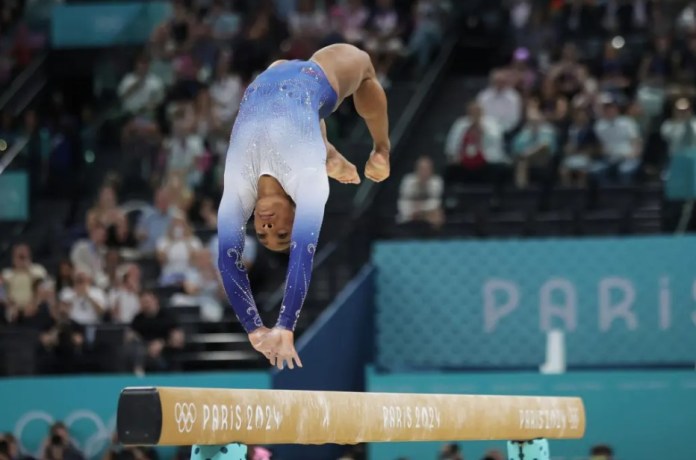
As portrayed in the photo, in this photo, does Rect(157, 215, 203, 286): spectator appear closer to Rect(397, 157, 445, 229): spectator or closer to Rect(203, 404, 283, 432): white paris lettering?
Rect(397, 157, 445, 229): spectator

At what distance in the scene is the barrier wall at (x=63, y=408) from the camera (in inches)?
504

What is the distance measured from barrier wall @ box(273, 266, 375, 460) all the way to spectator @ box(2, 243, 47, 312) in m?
3.12

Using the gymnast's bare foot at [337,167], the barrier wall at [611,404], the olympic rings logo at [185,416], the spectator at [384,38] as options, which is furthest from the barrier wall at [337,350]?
the olympic rings logo at [185,416]

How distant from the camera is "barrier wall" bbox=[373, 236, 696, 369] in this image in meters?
13.4

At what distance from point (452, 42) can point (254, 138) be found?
11086 mm

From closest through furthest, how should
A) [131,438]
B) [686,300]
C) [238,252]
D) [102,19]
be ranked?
[131,438], [238,252], [686,300], [102,19]

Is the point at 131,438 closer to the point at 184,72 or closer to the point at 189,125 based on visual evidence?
the point at 189,125

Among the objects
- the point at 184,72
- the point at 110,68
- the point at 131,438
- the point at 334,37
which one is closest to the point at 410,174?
the point at 334,37

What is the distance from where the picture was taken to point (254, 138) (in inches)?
259

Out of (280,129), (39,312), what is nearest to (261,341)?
(280,129)

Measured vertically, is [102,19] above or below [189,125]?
above

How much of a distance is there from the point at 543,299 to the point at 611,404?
1.35 m

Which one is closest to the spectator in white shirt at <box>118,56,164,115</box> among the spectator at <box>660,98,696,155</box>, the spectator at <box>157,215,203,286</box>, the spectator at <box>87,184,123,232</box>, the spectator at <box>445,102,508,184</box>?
the spectator at <box>87,184,123,232</box>

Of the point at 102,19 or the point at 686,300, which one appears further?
the point at 102,19
